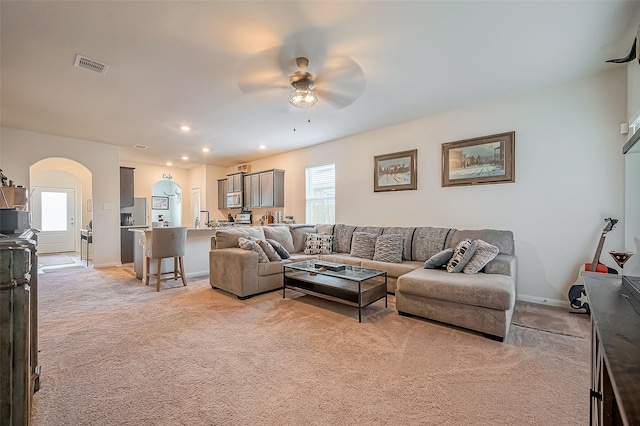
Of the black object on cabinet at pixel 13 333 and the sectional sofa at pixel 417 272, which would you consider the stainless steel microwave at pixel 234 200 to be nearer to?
the sectional sofa at pixel 417 272

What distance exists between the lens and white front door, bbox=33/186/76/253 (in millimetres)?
7625

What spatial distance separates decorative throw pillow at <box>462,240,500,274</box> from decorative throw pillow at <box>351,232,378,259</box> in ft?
4.80

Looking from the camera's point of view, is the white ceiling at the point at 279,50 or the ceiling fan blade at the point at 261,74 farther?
the ceiling fan blade at the point at 261,74

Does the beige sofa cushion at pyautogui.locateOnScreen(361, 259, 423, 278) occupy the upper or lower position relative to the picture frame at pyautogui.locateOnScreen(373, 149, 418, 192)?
lower

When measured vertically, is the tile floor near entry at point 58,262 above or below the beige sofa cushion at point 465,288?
below

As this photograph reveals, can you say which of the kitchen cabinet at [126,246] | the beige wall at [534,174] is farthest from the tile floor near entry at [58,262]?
the beige wall at [534,174]

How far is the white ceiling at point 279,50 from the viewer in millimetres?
2123

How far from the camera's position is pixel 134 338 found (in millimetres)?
2547

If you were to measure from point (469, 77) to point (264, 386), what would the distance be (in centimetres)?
357

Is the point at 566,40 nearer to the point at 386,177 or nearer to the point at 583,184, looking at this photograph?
the point at 583,184

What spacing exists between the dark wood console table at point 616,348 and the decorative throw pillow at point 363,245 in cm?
310

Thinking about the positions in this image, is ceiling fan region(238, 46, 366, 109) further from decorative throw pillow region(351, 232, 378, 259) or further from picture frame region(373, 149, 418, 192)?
decorative throw pillow region(351, 232, 378, 259)

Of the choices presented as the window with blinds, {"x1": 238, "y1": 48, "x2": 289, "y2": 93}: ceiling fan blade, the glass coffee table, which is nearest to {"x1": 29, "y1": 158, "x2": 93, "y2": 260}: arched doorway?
the window with blinds

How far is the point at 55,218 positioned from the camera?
7918mm
